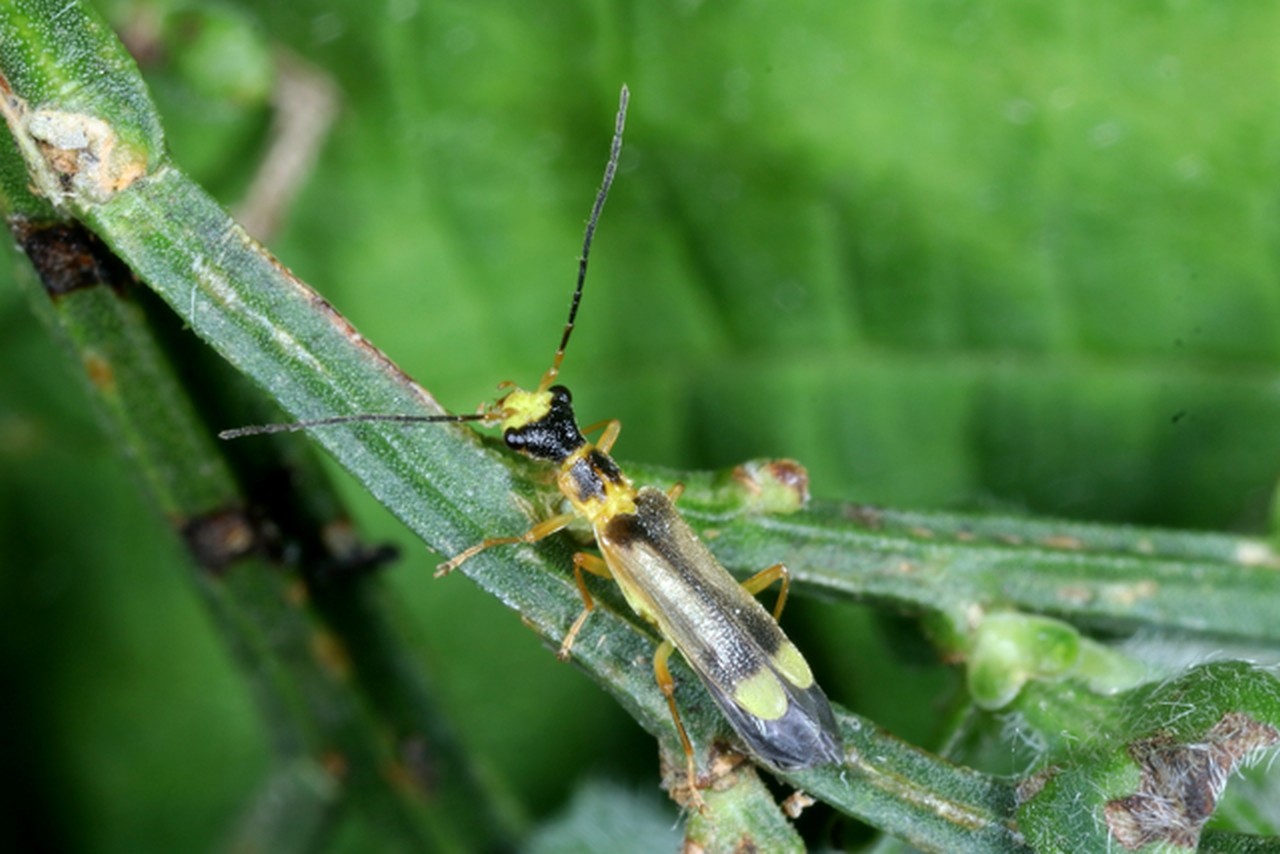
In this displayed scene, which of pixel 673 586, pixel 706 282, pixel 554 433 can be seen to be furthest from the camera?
pixel 706 282

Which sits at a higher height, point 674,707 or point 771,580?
point 771,580

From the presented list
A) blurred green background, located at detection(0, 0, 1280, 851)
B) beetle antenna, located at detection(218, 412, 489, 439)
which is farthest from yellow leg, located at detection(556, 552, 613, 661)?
blurred green background, located at detection(0, 0, 1280, 851)

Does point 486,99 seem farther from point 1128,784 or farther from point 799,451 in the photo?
point 1128,784

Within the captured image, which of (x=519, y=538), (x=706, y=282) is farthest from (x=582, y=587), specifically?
(x=706, y=282)

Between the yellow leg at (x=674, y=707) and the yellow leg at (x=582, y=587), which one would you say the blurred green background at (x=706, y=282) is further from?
the yellow leg at (x=674, y=707)

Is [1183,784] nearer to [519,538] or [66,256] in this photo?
[519,538]

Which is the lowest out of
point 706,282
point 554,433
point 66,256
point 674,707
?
point 674,707

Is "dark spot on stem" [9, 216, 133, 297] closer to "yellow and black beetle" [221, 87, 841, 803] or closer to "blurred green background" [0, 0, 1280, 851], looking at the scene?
"yellow and black beetle" [221, 87, 841, 803]
